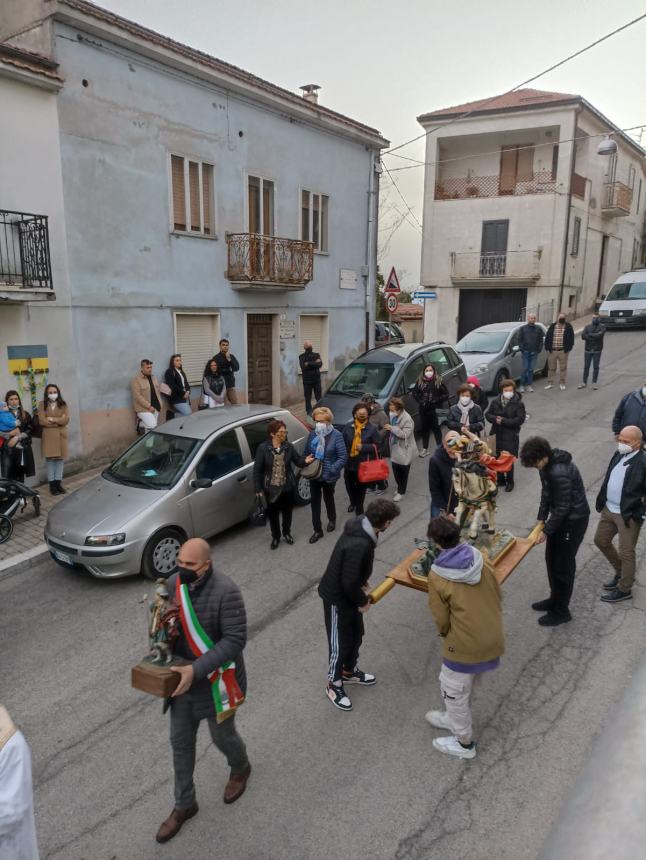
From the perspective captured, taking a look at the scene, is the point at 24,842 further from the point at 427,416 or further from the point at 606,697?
the point at 427,416

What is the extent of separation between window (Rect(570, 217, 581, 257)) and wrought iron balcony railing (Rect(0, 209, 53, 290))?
22.5 m

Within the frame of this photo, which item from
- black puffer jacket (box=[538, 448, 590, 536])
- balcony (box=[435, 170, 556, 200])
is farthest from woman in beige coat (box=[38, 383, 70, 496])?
balcony (box=[435, 170, 556, 200])

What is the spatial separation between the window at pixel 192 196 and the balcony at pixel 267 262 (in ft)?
2.36

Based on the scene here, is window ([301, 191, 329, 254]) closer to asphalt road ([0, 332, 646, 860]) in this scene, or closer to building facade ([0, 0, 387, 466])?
building facade ([0, 0, 387, 466])

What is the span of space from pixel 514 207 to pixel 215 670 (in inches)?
1039

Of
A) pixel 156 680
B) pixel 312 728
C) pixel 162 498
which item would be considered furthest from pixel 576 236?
pixel 156 680

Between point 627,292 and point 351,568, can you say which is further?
point 627,292

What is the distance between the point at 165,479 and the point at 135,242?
618 cm

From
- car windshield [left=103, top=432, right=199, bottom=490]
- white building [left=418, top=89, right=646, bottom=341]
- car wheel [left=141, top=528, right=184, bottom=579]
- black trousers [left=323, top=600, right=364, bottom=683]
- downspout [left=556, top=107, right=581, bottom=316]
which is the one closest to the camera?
black trousers [left=323, top=600, right=364, bottom=683]

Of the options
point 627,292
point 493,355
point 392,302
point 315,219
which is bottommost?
point 493,355

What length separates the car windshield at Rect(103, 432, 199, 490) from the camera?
7.40m

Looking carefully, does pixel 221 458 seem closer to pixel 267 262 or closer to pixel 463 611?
pixel 463 611

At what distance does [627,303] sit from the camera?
2183 centimetres

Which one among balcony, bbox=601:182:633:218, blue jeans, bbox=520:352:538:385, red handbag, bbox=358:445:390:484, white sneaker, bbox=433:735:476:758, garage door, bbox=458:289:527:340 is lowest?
white sneaker, bbox=433:735:476:758
